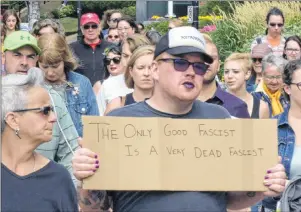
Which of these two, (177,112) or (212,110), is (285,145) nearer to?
(212,110)

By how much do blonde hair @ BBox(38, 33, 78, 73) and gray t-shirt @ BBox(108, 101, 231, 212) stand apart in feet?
7.52

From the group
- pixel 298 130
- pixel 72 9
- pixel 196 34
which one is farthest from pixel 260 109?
pixel 72 9

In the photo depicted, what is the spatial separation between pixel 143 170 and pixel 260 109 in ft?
12.0

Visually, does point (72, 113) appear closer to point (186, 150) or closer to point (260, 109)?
point (260, 109)

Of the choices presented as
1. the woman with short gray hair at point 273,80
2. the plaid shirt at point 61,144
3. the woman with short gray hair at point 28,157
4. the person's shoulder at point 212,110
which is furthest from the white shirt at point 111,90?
the person's shoulder at point 212,110

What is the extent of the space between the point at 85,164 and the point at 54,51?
2.62 meters

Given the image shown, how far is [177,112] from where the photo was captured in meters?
4.27

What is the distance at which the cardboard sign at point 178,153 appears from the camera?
4.16 meters

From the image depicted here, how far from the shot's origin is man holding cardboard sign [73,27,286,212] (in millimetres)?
4109

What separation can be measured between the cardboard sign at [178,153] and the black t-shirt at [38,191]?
24 cm

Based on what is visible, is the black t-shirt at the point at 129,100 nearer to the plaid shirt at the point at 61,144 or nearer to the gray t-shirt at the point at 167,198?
the plaid shirt at the point at 61,144

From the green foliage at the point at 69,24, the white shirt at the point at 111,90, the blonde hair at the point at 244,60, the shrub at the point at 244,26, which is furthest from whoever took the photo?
the green foliage at the point at 69,24

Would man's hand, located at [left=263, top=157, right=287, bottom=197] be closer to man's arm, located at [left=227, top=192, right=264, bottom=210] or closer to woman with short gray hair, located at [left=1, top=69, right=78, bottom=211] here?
man's arm, located at [left=227, top=192, right=264, bottom=210]

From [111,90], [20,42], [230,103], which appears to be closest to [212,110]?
[230,103]
